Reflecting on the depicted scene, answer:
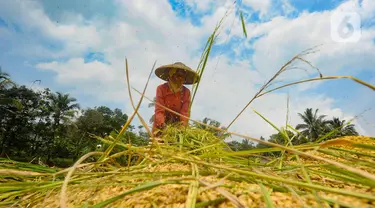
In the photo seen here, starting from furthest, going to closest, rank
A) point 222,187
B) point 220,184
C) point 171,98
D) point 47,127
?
point 47,127
point 171,98
point 222,187
point 220,184

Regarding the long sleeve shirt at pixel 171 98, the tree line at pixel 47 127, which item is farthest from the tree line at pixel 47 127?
the long sleeve shirt at pixel 171 98

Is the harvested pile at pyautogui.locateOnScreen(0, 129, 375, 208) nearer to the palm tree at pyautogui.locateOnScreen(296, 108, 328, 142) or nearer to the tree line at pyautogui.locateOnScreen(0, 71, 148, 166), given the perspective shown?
the tree line at pyautogui.locateOnScreen(0, 71, 148, 166)

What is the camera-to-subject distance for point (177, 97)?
10.0ft

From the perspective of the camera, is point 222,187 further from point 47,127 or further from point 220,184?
point 47,127

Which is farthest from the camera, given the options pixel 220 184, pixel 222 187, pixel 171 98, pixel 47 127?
pixel 47 127

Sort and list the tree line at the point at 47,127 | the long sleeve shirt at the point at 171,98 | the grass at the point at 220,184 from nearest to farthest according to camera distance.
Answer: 1. the grass at the point at 220,184
2. the long sleeve shirt at the point at 171,98
3. the tree line at the point at 47,127

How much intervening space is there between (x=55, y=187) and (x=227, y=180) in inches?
17.7

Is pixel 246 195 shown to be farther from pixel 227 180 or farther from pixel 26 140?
pixel 26 140

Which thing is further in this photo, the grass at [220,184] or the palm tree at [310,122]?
the palm tree at [310,122]

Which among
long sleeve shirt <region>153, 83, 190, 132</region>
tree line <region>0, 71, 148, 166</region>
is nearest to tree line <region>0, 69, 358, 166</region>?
tree line <region>0, 71, 148, 166</region>

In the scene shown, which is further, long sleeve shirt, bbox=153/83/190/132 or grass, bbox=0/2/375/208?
long sleeve shirt, bbox=153/83/190/132

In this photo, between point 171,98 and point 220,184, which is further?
point 171,98

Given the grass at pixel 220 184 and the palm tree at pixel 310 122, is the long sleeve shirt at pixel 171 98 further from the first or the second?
the palm tree at pixel 310 122

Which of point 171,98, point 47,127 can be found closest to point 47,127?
point 47,127
